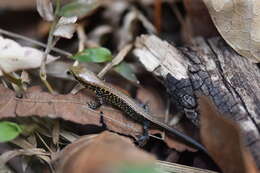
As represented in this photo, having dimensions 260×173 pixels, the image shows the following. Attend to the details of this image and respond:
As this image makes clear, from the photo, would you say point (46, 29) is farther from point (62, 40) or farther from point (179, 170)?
point (179, 170)

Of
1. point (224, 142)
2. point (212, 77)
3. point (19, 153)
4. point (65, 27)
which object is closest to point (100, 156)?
point (224, 142)

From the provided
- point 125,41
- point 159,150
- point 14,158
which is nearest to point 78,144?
point 14,158

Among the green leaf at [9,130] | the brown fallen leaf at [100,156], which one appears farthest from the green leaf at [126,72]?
the green leaf at [9,130]

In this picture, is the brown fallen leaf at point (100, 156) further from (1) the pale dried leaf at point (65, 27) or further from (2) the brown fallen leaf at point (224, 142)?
(1) the pale dried leaf at point (65, 27)

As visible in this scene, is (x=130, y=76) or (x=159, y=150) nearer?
(x=159, y=150)

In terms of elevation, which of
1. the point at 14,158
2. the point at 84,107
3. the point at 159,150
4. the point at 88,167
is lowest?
the point at 159,150
